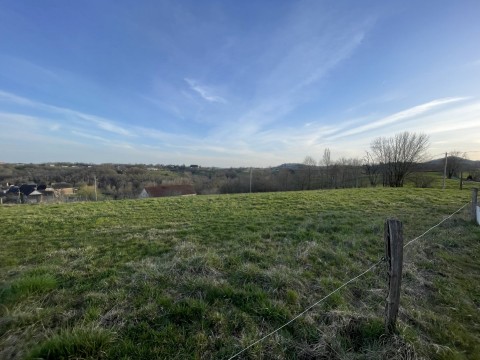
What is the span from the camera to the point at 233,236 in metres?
6.41

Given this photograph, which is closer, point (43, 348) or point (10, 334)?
point (43, 348)

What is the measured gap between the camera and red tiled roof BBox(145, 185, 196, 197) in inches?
1931

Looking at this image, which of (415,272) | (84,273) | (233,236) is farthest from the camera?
(233,236)

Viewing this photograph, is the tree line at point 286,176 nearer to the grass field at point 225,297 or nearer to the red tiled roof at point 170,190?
the red tiled roof at point 170,190

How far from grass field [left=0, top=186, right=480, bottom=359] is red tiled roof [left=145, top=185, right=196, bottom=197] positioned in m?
43.8

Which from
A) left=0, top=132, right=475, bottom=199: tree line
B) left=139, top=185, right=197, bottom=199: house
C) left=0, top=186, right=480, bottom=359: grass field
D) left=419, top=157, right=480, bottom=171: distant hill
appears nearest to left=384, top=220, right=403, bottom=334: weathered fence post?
left=0, top=186, right=480, bottom=359: grass field

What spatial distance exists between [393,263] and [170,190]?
166 ft

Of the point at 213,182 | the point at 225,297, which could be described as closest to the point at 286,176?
the point at 213,182

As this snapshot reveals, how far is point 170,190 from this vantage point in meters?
50.3

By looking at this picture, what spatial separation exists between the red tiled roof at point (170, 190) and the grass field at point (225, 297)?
4382 cm

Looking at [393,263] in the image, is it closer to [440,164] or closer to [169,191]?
[440,164]

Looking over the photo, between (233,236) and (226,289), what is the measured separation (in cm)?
309

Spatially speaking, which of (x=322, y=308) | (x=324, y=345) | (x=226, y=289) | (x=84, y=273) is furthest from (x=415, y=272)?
(x=84, y=273)

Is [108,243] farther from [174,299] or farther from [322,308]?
[322,308]
